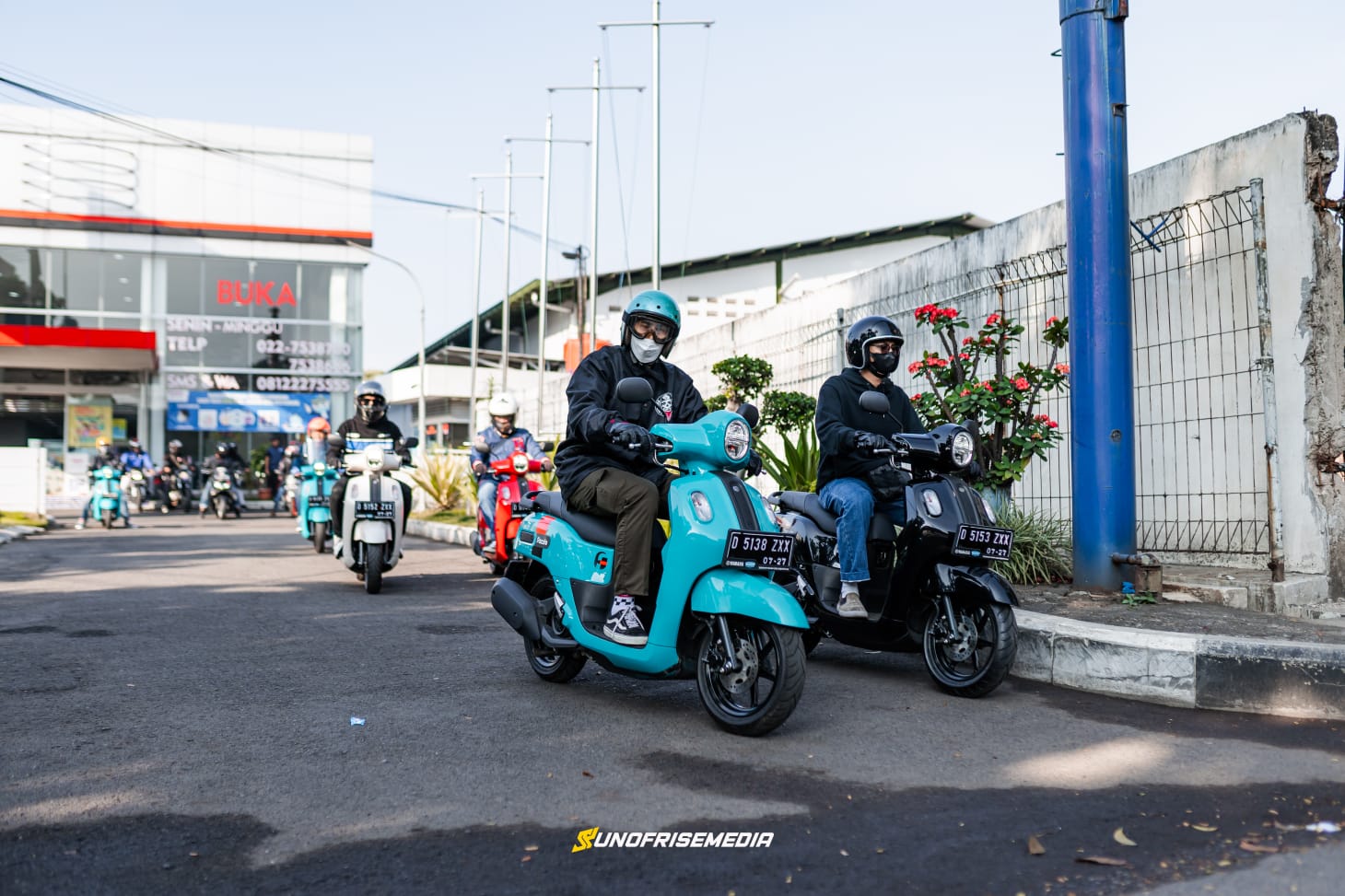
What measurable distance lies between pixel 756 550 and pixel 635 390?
2.63 ft

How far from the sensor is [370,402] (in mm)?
10836

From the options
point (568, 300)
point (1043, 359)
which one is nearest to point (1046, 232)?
point (1043, 359)

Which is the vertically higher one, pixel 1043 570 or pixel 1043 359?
pixel 1043 359

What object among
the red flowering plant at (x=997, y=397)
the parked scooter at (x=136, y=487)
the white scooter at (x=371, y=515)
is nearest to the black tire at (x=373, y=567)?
the white scooter at (x=371, y=515)

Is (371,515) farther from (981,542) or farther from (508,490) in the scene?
(981,542)

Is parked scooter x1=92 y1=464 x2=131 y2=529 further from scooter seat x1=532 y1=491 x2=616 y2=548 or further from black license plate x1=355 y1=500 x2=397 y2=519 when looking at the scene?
scooter seat x1=532 y1=491 x2=616 y2=548

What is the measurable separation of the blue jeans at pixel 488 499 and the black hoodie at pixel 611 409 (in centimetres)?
533

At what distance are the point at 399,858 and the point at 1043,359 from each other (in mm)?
7276

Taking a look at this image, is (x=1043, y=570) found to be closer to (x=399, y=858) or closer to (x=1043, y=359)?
(x=1043, y=359)

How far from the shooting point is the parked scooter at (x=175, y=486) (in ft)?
89.4

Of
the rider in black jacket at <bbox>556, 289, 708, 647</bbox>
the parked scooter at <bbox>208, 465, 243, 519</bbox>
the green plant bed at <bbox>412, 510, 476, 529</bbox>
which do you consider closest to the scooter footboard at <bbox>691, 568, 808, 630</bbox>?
the rider in black jacket at <bbox>556, 289, 708, 647</bbox>

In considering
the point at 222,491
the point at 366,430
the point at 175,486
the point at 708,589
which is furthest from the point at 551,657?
the point at 175,486

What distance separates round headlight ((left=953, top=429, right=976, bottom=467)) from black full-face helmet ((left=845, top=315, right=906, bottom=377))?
80 centimetres

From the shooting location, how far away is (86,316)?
33.7 metres
